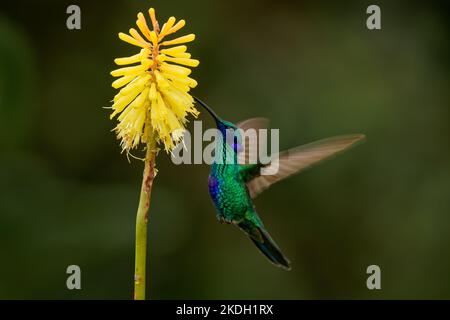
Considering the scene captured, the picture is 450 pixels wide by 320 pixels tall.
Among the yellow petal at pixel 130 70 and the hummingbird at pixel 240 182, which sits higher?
the yellow petal at pixel 130 70

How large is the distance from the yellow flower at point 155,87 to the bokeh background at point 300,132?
274 cm

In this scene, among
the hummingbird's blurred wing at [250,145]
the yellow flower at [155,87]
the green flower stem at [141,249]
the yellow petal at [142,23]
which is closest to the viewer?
the green flower stem at [141,249]

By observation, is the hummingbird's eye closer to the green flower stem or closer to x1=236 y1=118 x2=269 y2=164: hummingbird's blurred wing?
x1=236 y1=118 x2=269 y2=164: hummingbird's blurred wing

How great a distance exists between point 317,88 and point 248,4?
0.99m

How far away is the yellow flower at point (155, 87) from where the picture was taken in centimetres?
231

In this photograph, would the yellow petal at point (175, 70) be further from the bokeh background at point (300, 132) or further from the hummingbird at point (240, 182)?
the bokeh background at point (300, 132)

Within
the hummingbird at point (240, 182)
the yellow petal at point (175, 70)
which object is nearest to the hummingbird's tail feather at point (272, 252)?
the hummingbird at point (240, 182)

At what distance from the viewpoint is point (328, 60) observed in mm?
5617

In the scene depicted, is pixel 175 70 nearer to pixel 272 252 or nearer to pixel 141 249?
pixel 141 249

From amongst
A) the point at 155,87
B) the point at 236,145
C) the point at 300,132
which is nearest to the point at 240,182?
the point at 236,145

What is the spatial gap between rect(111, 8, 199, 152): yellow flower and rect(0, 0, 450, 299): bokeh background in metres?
2.74

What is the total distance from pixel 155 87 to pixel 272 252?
924 mm

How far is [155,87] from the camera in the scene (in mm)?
2357

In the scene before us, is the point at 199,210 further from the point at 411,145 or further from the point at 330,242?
the point at 411,145
